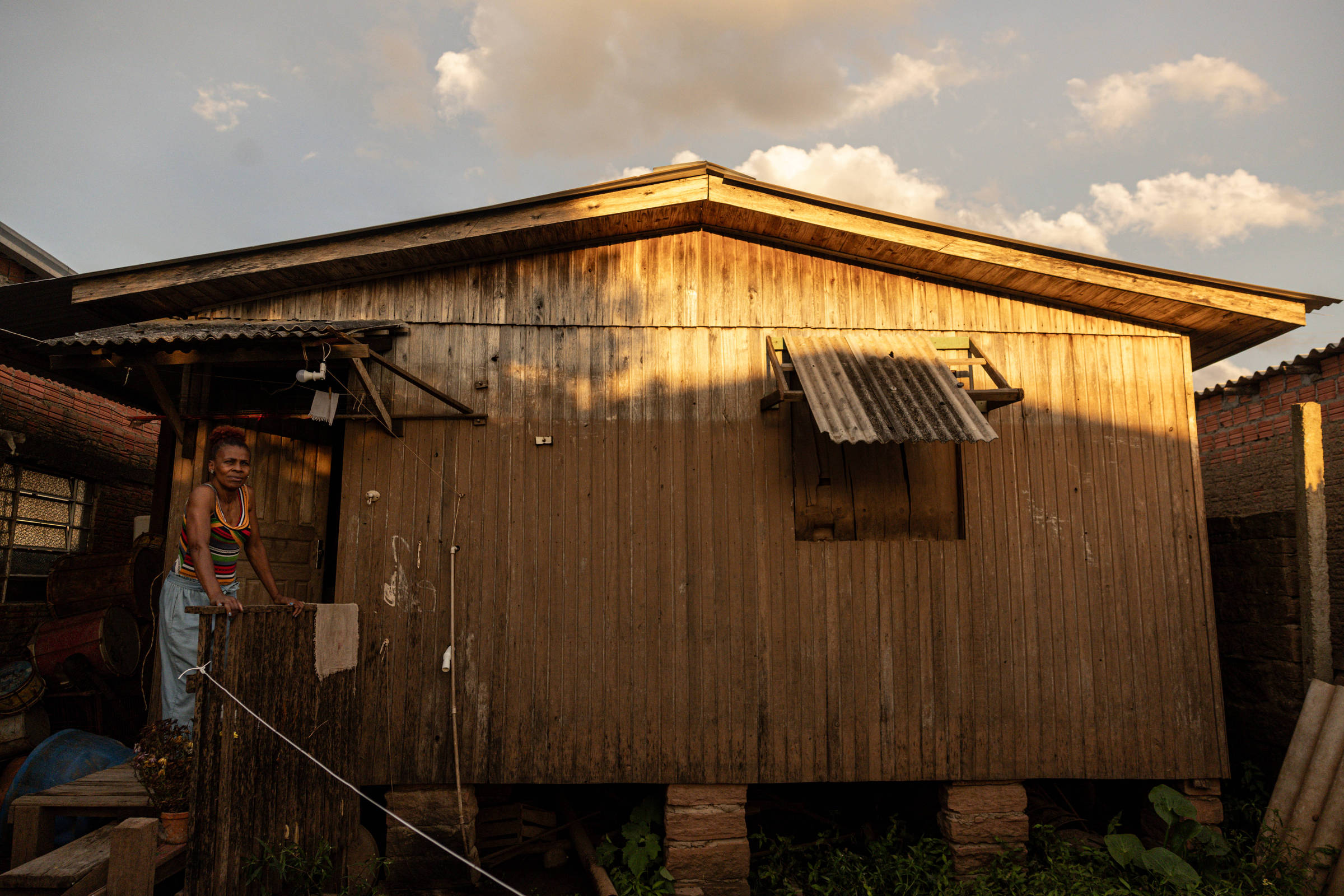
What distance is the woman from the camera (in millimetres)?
4406

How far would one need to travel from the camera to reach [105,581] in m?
7.22

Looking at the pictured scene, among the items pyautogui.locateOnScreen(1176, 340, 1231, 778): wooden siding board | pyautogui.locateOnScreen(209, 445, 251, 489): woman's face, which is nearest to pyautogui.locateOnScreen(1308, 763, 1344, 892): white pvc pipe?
pyautogui.locateOnScreen(1176, 340, 1231, 778): wooden siding board

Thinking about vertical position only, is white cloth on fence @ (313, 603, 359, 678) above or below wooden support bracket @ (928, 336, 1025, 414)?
below

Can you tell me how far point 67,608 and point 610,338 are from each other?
614 cm

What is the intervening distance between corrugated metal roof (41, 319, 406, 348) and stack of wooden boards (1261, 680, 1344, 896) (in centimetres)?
792

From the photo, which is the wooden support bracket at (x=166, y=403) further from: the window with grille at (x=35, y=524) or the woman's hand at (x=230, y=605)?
the window with grille at (x=35, y=524)

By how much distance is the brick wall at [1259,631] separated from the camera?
5926 mm

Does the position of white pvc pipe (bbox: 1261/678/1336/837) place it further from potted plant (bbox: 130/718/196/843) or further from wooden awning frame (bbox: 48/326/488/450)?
potted plant (bbox: 130/718/196/843)

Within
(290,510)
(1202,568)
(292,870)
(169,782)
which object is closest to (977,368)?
(1202,568)

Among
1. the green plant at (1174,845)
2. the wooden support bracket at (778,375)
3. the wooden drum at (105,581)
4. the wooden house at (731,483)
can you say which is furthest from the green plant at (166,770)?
the green plant at (1174,845)

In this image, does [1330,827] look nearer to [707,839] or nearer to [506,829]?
[707,839]

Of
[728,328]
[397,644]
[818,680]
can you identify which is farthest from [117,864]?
[728,328]

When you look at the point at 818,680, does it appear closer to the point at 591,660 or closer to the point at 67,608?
the point at 591,660

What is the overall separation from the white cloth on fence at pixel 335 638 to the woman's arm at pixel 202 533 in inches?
25.4
